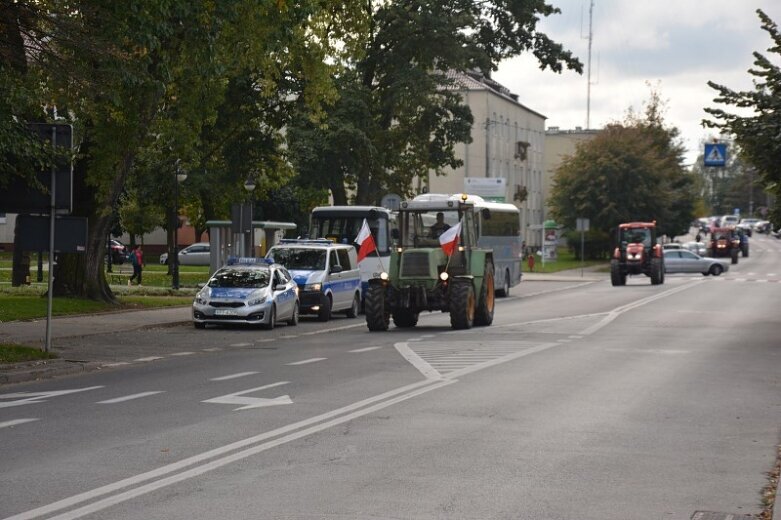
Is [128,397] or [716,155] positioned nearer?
[128,397]

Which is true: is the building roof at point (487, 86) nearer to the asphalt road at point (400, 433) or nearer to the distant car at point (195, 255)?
the distant car at point (195, 255)

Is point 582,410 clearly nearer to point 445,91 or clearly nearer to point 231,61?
point 231,61

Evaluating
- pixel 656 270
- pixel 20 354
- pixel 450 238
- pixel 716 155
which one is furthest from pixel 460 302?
pixel 656 270

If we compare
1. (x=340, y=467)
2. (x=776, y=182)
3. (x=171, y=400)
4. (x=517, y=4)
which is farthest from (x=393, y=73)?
(x=340, y=467)

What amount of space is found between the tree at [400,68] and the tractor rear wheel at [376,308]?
59.7 feet

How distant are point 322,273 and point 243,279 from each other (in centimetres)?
375

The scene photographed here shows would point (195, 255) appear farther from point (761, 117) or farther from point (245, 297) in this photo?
point (761, 117)

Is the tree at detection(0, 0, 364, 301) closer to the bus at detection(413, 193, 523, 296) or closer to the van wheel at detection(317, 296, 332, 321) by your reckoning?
the van wheel at detection(317, 296, 332, 321)

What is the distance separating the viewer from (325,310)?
A: 32.6 meters

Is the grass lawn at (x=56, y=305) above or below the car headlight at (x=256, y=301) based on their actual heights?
below

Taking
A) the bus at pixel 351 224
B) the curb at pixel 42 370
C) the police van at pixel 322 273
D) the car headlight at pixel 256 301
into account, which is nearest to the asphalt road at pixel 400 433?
the curb at pixel 42 370

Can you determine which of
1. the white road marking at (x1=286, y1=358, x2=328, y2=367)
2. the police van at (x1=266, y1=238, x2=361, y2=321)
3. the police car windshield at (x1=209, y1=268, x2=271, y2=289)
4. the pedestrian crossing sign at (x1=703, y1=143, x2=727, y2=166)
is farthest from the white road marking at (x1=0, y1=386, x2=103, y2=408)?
the pedestrian crossing sign at (x1=703, y1=143, x2=727, y2=166)

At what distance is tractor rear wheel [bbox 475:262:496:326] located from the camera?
95.9 feet

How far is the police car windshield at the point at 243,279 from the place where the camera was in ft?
95.5
